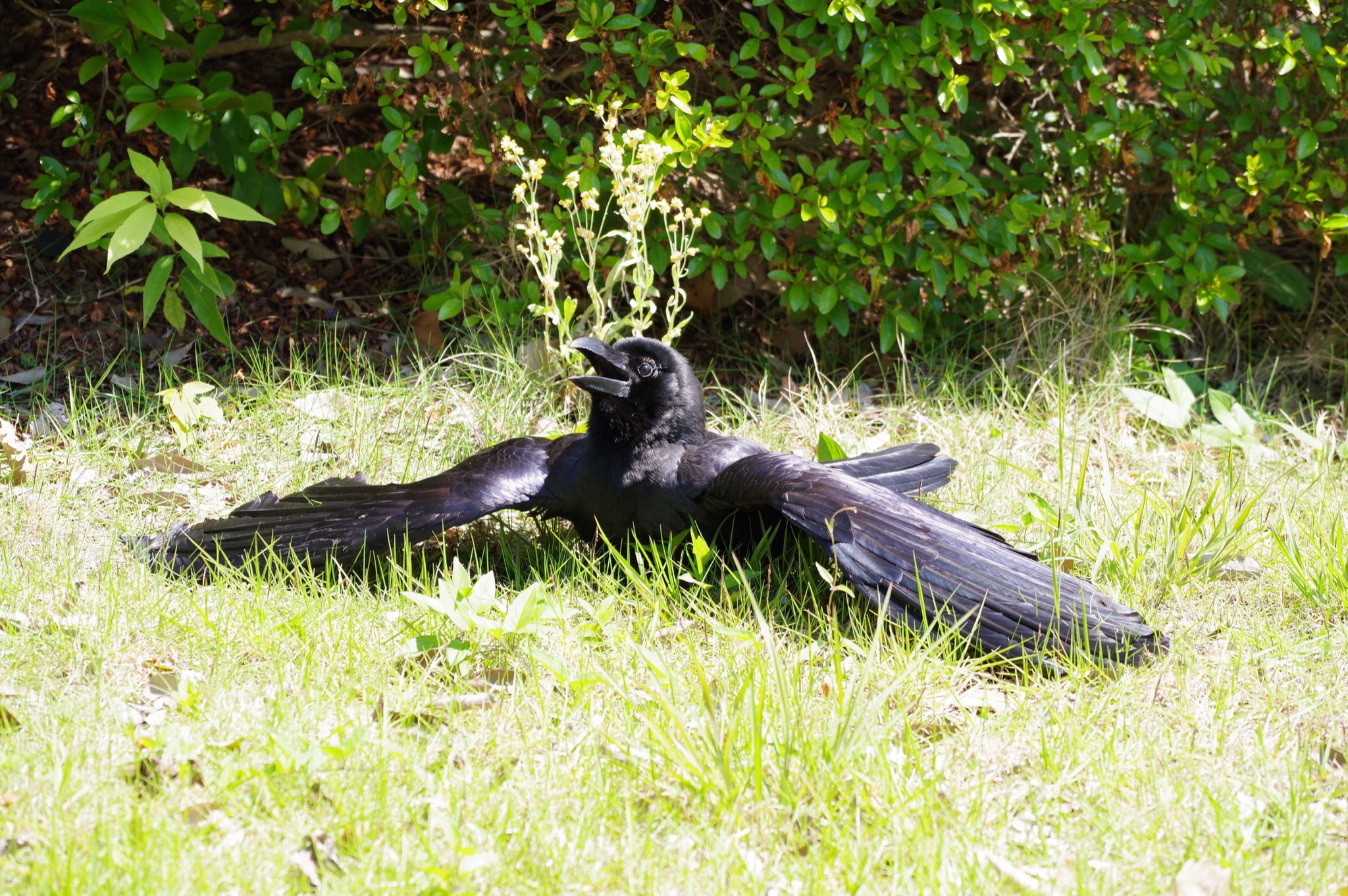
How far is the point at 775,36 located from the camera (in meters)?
4.38

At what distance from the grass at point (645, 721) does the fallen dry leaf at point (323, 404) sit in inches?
13.4

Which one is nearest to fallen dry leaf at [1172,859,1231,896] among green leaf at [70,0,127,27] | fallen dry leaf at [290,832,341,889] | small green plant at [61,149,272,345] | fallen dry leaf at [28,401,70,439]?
fallen dry leaf at [290,832,341,889]

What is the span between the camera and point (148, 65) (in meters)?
3.86

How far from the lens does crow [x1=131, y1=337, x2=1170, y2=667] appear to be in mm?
2744

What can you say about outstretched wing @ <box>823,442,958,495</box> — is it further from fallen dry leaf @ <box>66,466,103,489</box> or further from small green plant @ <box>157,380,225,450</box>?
fallen dry leaf @ <box>66,466,103,489</box>

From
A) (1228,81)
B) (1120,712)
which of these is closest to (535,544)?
(1120,712)

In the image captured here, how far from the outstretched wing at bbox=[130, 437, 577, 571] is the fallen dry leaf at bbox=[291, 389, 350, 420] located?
653mm

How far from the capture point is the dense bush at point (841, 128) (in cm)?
399

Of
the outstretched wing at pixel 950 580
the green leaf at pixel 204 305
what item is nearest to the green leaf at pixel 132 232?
the green leaf at pixel 204 305

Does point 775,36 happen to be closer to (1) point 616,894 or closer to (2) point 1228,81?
(2) point 1228,81

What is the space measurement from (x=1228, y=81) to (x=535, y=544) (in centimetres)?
335

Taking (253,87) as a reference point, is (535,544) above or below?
below

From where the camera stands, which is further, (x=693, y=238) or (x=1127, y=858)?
(x=693, y=238)

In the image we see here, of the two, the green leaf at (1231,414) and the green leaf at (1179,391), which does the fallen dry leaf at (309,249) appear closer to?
the green leaf at (1179,391)
